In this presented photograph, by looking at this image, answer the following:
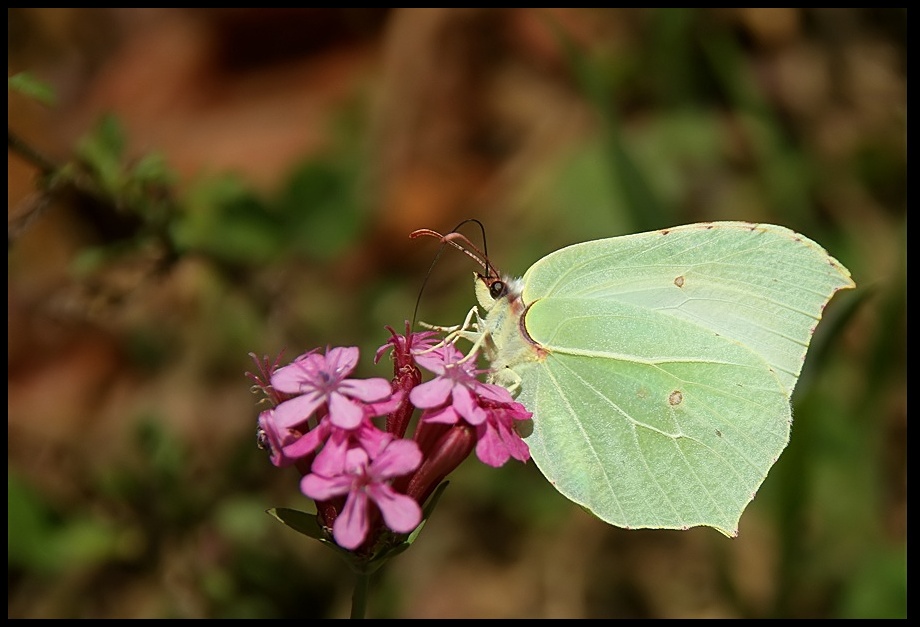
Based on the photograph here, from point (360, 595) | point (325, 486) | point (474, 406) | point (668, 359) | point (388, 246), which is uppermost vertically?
point (325, 486)

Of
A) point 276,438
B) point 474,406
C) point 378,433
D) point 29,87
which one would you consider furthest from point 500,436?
point 29,87

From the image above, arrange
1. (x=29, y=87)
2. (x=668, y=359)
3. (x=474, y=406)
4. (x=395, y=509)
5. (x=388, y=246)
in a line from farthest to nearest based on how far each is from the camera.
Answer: (x=388, y=246) < (x=668, y=359) < (x=29, y=87) < (x=474, y=406) < (x=395, y=509)

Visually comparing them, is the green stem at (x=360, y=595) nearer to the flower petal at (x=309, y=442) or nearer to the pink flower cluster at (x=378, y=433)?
the pink flower cluster at (x=378, y=433)

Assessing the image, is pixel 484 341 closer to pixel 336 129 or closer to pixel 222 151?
pixel 336 129

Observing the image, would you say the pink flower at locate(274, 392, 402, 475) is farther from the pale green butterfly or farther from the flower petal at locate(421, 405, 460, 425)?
the pale green butterfly

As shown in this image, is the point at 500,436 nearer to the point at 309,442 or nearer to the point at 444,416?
the point at 444,416

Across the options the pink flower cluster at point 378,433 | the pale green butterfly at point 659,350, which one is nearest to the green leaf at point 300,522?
the pink flower cluster at point 378,433
